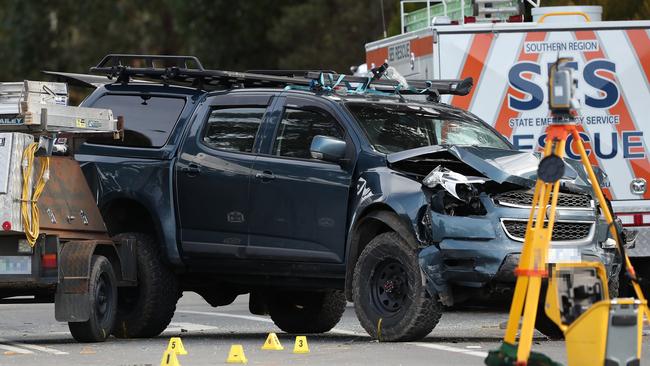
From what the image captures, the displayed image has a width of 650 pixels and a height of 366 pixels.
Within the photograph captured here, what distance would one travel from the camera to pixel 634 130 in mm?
14984

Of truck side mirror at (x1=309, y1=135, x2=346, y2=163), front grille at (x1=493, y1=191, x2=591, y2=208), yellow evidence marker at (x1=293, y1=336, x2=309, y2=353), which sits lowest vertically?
yellow evidence marker at (x1=293, y1=336, x2=309, y2=353)

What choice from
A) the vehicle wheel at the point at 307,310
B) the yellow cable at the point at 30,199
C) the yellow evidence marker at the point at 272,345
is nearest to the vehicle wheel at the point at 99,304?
the yellow cable at the point at 30,199

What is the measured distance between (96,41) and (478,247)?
4042 centimetres

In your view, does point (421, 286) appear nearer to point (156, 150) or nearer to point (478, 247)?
point (478, 247)

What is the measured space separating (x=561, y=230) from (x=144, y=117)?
4.08 metres

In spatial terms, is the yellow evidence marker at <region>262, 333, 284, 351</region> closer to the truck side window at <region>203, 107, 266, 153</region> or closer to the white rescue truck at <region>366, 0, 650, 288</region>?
the truck side window at <region>203, 107, 266, 153</region>

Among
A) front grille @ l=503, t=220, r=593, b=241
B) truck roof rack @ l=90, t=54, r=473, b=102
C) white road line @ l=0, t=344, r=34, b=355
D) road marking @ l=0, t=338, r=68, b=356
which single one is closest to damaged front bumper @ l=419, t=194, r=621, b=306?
front grille @ l=503, t=220, r=593, b=241

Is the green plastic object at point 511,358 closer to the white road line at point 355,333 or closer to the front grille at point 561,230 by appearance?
the white road line at point 355,333

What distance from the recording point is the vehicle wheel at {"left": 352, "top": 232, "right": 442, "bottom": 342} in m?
11.2

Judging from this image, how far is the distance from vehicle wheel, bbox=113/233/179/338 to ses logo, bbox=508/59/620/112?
13.0 ft

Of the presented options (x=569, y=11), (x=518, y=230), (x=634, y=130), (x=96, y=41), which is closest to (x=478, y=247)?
(x=518, y=230)

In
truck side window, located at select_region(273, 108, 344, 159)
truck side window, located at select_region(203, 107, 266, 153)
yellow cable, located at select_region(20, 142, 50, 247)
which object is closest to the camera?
yellow cable, located at select_region(20, 142, 50, 247)

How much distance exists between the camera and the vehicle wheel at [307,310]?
13.7 metres

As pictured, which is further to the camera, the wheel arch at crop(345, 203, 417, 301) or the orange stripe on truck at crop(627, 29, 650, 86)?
the orange stripe on truck at crop(627, 29, 650, 86)
